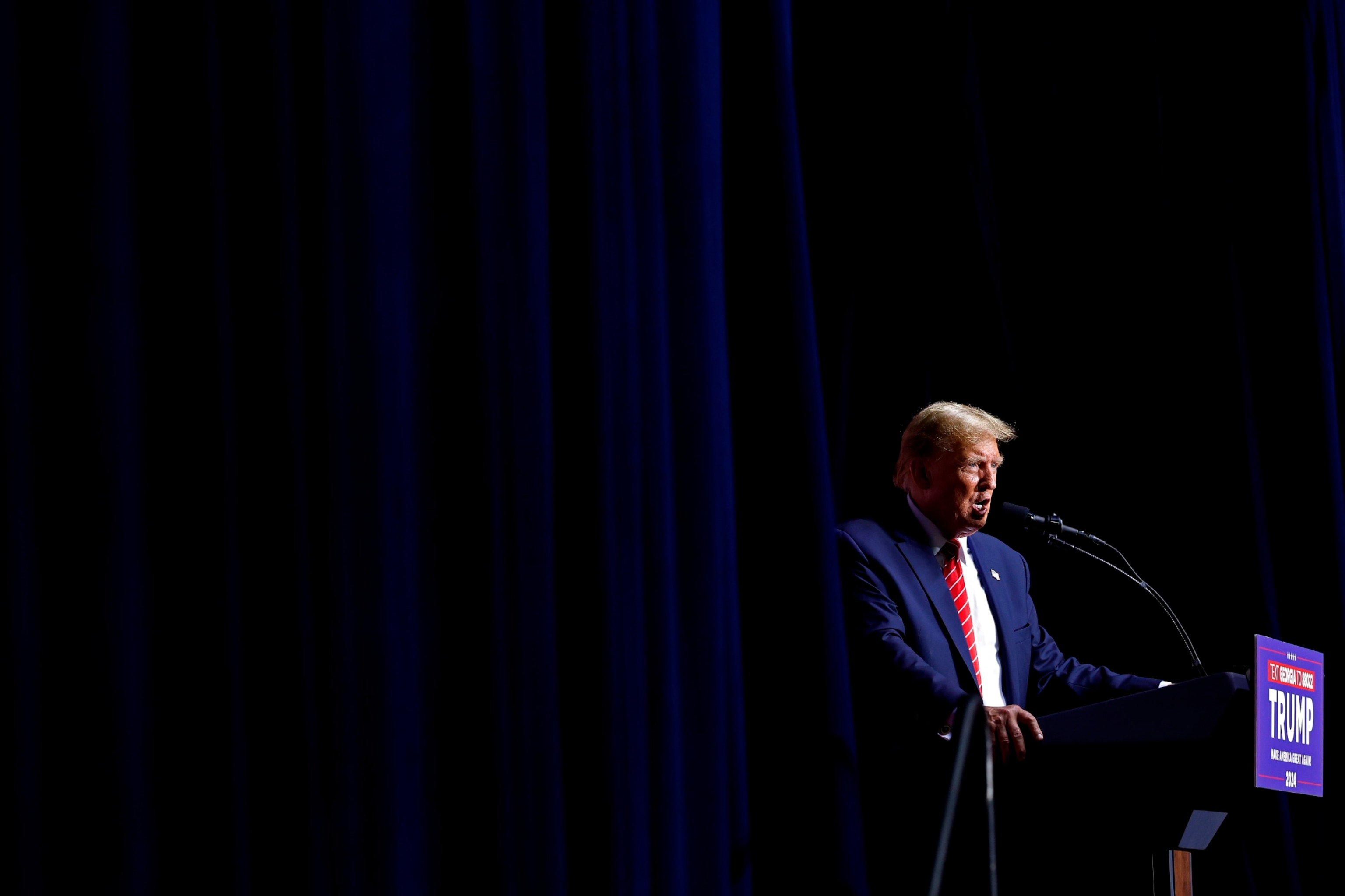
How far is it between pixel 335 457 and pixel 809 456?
0.86m

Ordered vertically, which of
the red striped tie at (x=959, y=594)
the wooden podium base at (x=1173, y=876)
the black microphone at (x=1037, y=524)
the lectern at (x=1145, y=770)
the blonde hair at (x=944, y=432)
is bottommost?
the wooden podium base at (x=1173, y=876)

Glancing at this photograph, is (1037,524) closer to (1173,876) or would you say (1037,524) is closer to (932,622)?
(932,622)

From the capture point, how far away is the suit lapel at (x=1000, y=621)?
2.72 meters

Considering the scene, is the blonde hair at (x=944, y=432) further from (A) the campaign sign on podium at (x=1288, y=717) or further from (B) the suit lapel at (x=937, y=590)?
(A) the campaign sign on podium at (x=1288, y=717)

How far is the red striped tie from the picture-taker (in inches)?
108

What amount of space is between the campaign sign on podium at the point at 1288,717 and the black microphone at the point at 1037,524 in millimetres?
474

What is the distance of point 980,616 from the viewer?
111 inches

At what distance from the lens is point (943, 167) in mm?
3543

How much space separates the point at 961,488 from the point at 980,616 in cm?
29

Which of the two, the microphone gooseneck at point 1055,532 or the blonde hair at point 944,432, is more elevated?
the blonde hair at point 944,432

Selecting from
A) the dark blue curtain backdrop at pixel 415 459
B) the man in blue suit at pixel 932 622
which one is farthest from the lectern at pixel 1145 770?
the man in blue suit at pixel 932 622

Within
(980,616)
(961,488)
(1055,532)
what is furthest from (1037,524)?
(980,616)

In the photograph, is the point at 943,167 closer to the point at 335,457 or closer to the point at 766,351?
the point at 766,351

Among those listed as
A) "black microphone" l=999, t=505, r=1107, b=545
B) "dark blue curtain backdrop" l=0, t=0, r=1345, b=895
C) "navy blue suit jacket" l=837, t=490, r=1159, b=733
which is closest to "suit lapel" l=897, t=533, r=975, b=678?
"navy blue suit jacket" l=837, t=490, r=1159, b=733
